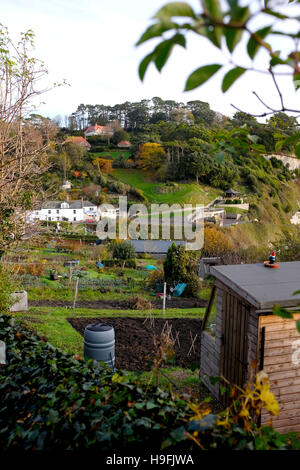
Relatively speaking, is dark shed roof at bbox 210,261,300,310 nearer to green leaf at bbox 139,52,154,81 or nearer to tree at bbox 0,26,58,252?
green leaf at bbox 139,52,154,81

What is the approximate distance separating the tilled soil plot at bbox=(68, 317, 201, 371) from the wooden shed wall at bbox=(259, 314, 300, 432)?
2.20 meters

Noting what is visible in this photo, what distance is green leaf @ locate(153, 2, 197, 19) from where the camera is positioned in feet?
1.56

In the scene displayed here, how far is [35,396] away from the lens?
2.72 metres

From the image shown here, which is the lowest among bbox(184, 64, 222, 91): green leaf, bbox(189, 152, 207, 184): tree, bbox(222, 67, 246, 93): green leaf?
bbox(184, 64, 222, 91): green leaf

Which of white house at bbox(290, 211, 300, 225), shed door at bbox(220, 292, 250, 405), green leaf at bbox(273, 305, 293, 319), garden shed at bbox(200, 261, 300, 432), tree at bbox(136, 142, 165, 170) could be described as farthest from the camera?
tree at bbox(136, 142, 165, 170)

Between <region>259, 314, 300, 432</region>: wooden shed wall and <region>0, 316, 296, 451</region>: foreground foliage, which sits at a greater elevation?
<region>0, 316, 296, 451</region>: foreground foliage

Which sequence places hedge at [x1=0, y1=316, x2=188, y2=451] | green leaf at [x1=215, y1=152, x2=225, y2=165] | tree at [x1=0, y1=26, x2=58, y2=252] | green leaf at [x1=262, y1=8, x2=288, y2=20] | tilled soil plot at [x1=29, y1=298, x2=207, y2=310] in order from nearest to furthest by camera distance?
green leaf at [x1=262, y1=8, x2=288, y2=20]
green leaf at [x1=215, y1=152, x2=225, y2=165]
hedge at [x1=0, y1=316, x2=188, y2=451]
tree at [x1=0, y1=26, x2=58, y2=252]
tilled soil plot at [x1=29, y1=298, x2=207, y2=310]

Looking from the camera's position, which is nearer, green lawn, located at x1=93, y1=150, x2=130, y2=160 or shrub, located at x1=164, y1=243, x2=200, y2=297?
shrub, located at x1=164, y1=243, x2=200, y2=297

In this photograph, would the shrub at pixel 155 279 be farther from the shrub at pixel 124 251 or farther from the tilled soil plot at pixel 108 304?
the shrub at pixel 124 251

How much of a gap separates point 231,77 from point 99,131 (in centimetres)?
7087

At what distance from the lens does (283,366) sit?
14.3 ft

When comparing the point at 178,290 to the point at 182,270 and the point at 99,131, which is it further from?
the point at 99,131

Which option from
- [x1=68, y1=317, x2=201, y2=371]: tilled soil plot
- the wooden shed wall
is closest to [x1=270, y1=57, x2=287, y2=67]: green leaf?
the wooden shed wall
